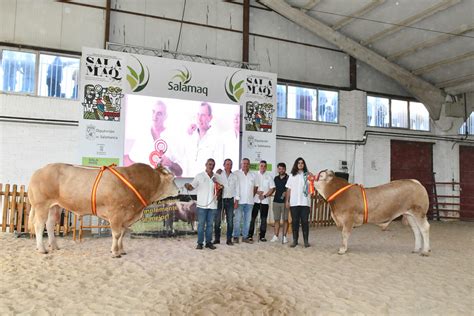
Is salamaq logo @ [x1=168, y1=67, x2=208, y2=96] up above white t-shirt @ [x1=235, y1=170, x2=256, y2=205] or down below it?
above

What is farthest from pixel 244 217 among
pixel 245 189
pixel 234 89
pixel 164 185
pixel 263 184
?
pixel 234 89

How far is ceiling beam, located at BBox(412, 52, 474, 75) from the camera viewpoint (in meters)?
10.3

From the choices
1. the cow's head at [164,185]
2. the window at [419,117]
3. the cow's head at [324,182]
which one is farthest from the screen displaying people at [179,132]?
the window at [419,117]

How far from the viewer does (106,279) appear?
4.38m

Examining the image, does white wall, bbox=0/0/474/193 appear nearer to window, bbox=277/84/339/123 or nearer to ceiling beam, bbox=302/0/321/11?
window, bbox=277/84/339/123

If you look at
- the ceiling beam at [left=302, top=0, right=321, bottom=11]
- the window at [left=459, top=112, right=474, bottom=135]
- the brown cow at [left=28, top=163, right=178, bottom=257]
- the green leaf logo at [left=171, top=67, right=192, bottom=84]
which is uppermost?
→ the ceiling beam at [left=302, top=0, right=321, bottom=11]

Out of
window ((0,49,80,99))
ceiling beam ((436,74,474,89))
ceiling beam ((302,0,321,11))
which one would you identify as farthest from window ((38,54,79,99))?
ceiling beam ((436,74,474,89))

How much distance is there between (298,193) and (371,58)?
7.01 meters

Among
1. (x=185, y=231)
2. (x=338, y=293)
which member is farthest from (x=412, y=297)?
(x=185, y=231)

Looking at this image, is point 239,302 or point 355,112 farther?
point 355,112

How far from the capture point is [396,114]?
41.7 ft

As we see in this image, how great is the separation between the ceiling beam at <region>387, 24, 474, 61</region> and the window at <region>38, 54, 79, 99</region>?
9.18 meters

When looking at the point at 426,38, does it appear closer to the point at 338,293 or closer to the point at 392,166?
the point at 392,166

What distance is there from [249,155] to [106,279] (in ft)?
18.3
